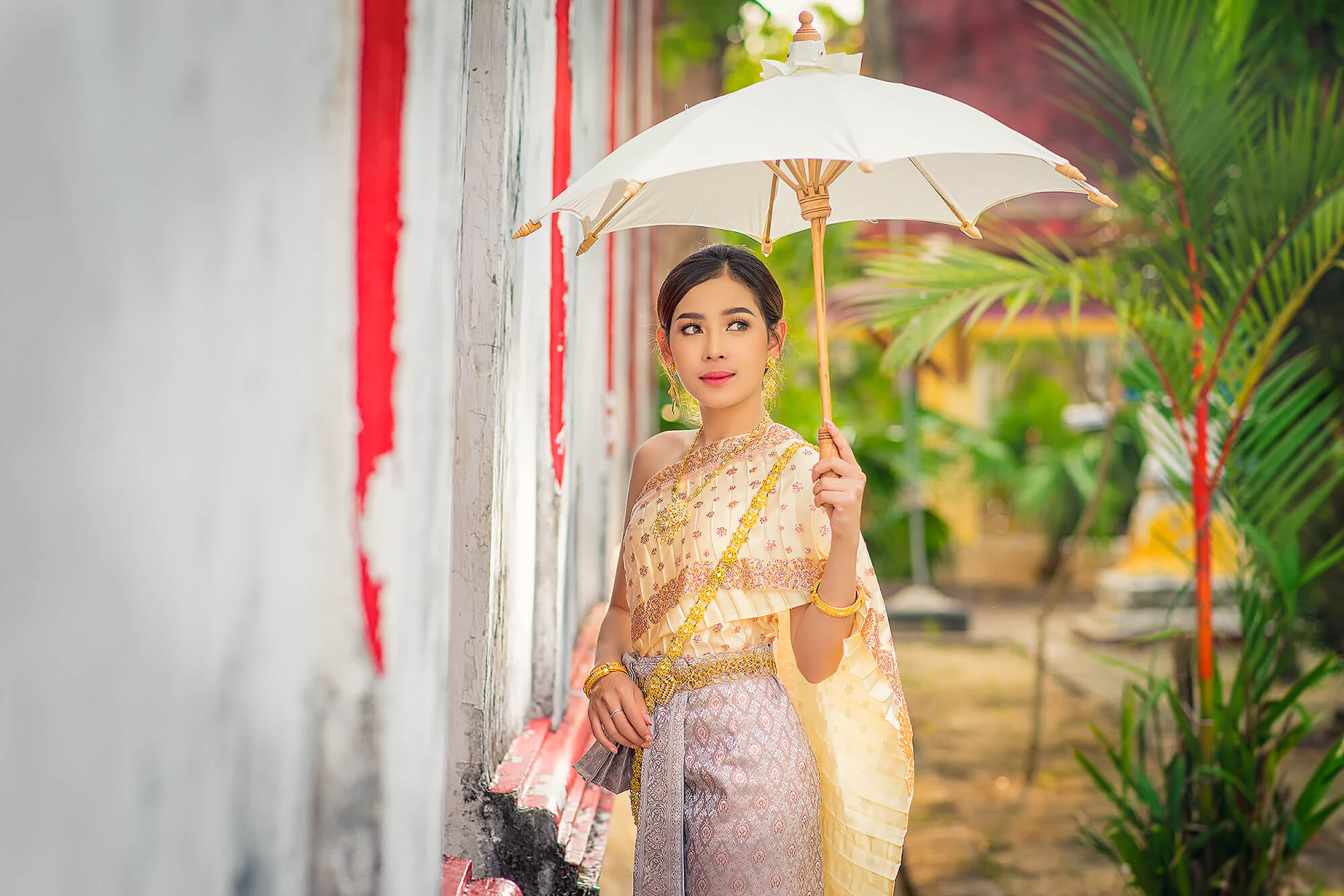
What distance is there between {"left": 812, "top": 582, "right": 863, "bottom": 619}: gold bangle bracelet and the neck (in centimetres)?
29

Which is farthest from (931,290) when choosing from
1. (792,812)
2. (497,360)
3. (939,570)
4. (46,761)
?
(939,570)

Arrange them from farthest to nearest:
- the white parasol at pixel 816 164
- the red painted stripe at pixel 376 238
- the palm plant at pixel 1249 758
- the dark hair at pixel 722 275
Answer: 1. the palm plant at pixel 1249 758
2. the dark hair at pixel 722 275
3. the white parasol at pixel 816 164
4. the red painted stripe at pixel 376 238

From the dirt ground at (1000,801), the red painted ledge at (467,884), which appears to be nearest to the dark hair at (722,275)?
the red painted ledge at (467,884)

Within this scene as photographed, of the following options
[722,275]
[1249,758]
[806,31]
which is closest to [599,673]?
[722,275]

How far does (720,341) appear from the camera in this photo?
158 centimetres

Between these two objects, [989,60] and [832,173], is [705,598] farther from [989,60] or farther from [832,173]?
[989,60]

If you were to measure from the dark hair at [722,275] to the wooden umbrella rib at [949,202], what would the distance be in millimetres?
303

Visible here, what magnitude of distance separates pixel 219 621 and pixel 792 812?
915mm

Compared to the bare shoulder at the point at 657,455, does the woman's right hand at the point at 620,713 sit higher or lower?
lower

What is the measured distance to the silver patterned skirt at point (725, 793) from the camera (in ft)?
4.82

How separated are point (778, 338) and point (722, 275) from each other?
16 centimetres

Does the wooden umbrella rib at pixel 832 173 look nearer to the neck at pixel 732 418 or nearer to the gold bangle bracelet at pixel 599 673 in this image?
the neck at pixel 732 418

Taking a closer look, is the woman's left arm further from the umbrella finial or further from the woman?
the umbrella finial

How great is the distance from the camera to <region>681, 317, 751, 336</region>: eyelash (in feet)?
5.24
